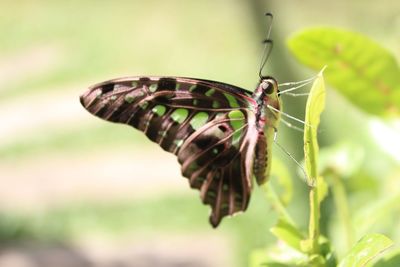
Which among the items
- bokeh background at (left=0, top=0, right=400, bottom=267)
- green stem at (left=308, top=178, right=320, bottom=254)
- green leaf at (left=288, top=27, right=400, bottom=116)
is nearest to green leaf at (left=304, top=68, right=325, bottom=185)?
green stem at (left=308, top=178, right=320, bottom=254)

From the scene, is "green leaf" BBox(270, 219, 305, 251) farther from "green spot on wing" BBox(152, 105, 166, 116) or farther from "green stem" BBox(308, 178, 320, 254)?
"green spot on wing" BBox(152, 105, 166, 116)

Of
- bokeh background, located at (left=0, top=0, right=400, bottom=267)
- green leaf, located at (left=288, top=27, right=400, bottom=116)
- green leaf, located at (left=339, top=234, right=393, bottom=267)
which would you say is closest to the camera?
green leaf, located at (left=339, top=234, right=393, bottom=267)

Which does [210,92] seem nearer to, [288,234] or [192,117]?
[192,117]

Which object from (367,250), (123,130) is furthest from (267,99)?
(123,130)

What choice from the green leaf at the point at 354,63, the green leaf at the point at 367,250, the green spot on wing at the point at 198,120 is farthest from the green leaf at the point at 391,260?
the green spot on wing at the point at 198,120

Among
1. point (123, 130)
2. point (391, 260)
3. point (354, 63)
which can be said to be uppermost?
point (123, 130)

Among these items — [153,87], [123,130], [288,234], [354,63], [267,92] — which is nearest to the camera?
[288,234]

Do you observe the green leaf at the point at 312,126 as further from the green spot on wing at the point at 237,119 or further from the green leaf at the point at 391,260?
the green spot on wing at the point at 237,119
